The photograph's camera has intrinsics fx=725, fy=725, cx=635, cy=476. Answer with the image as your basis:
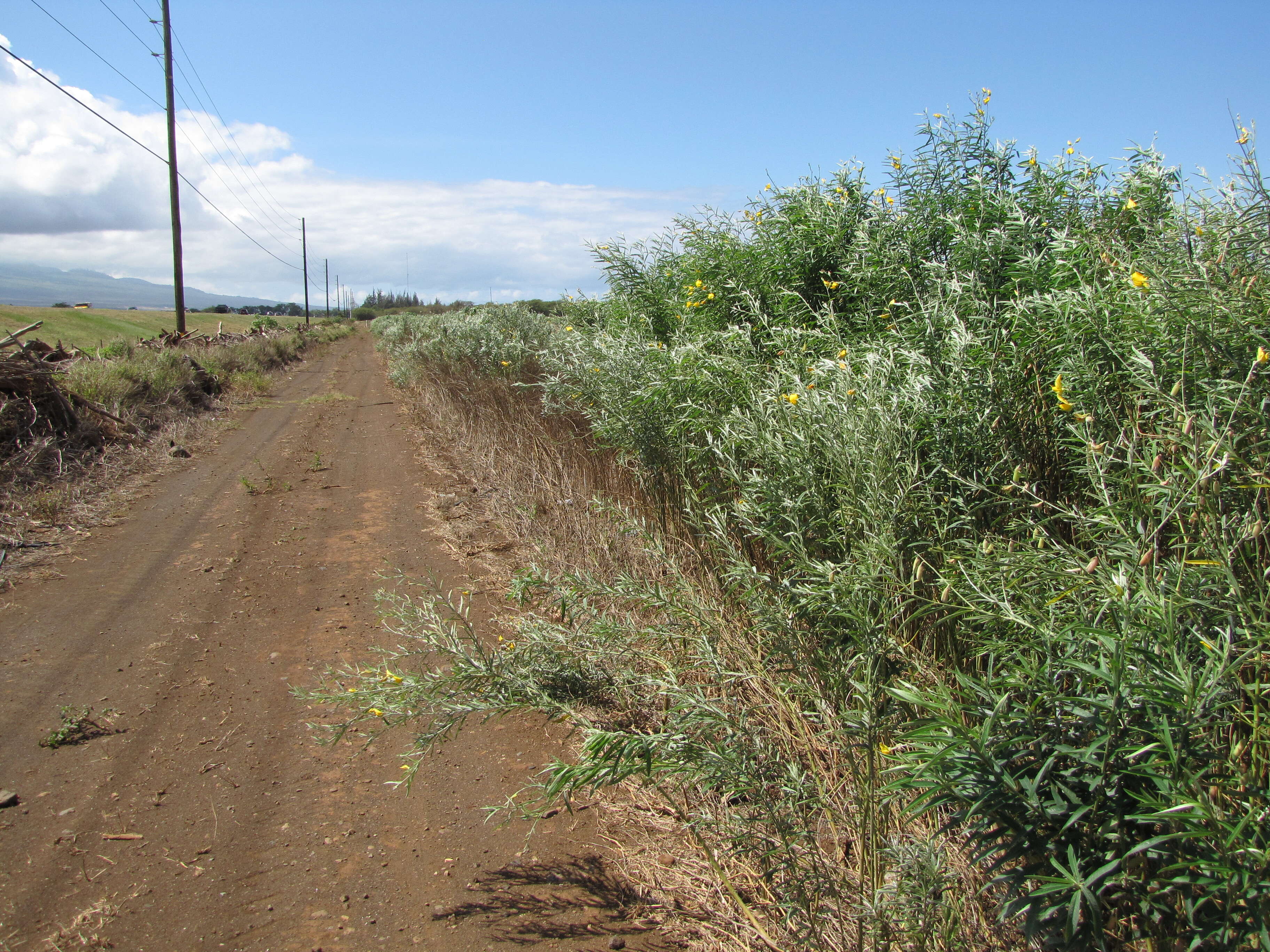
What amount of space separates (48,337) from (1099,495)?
36.9 m

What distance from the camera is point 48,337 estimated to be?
28.9 m

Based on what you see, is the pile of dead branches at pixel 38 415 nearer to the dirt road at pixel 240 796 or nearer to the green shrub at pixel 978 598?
the dirt road at pixel 240 796

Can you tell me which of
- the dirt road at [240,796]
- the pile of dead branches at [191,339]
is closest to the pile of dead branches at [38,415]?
the dirt road at [240,796]

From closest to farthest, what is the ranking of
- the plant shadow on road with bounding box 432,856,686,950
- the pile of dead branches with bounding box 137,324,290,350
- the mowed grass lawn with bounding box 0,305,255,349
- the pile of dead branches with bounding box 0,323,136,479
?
the plant shadow on road with bounding box 432,856,686,950, the pile of dead branches with bounding box 0,323,136,479, the pile of dead branches with bounding box 137,324,290,350, the mowed grass lawn with bounding box 0,305,255,349

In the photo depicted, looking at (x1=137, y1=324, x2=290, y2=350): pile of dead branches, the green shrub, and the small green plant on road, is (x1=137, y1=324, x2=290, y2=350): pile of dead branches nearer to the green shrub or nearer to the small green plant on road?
the small green plant on road

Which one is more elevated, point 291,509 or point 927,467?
point 927,467

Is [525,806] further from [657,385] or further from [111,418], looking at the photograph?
[111,418]

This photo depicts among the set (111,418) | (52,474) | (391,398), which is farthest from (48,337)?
(52,474)

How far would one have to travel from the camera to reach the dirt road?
8.21 feet

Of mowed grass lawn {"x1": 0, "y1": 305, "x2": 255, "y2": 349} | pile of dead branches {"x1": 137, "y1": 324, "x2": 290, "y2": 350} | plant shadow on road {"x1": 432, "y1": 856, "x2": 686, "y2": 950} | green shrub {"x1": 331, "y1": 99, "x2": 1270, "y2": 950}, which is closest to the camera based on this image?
green shrub {"x1": 331, "y1": 99, "x2": 1270, "y2": 950}

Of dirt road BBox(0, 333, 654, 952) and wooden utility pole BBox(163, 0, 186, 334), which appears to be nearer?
dirt road BBox(0, 333, 654, 952)

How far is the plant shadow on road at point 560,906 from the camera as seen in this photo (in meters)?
2.44

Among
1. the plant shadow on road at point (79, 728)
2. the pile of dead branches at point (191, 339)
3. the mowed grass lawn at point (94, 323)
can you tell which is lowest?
the plant shadow on road at point (79, 728)

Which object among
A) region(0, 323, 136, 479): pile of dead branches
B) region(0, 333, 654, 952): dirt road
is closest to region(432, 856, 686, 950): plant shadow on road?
region(0, 333, 654, 952): dirt road
